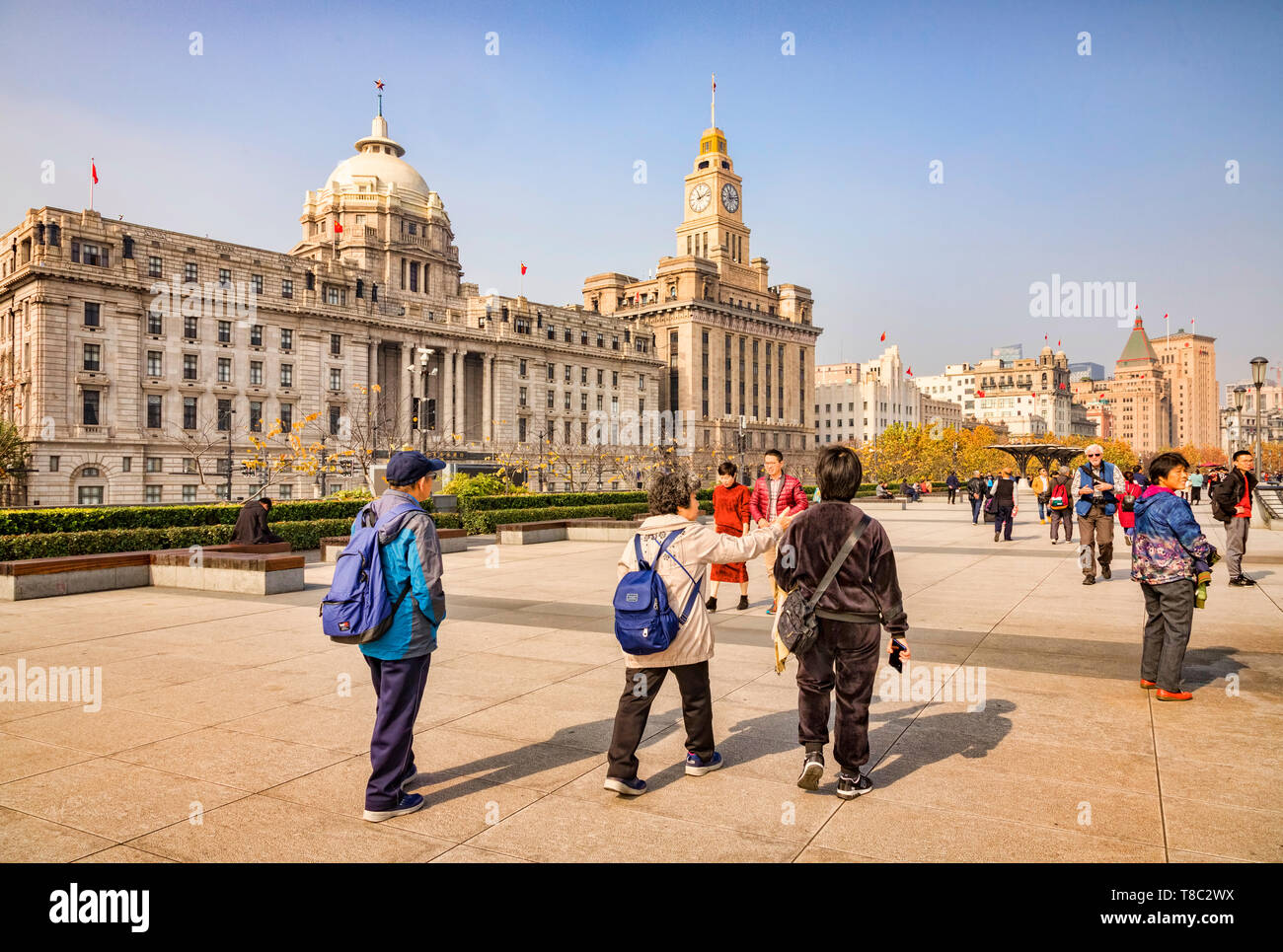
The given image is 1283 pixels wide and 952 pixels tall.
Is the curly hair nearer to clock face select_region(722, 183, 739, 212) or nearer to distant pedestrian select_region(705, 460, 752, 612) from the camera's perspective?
distant pedestrian select_region(705, 460, 752, 612)

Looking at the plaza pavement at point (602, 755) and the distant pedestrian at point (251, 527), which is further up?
the distant pedestrian at point (251, 527)

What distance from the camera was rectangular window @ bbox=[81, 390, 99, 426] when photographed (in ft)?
167

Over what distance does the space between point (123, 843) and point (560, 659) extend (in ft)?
15.3

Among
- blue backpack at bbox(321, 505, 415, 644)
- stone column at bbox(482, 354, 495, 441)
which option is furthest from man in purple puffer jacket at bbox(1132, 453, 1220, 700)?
stone column at bbox(482, 354, 495, 441)

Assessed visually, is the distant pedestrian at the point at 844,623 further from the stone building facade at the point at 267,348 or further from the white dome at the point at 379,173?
the white dome at the point at 379,173

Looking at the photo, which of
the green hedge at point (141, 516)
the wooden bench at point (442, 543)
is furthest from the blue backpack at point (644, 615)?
the green hedge at point (141, 516)

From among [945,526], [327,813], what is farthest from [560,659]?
[945,526]

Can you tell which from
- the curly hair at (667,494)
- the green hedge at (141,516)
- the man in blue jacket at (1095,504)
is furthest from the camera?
the green hedge at (141,516)

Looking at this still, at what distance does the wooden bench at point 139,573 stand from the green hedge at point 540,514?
1029 cm

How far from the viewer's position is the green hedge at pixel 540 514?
2497 centimetres

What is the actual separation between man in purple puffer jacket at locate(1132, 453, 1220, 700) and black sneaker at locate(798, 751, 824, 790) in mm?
3644

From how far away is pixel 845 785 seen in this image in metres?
4.89
